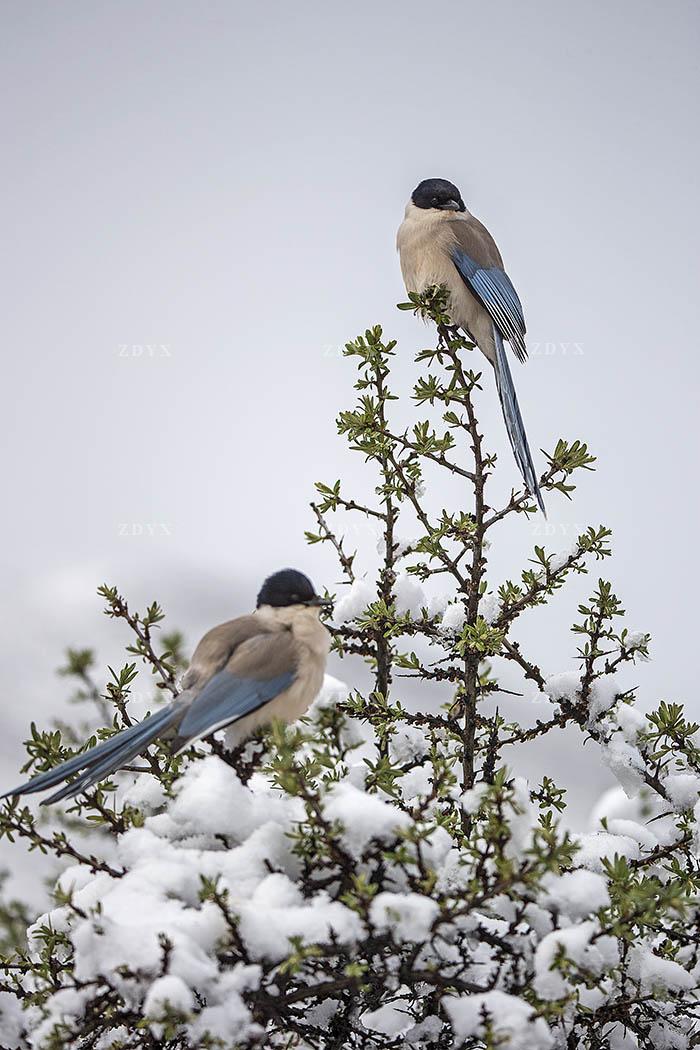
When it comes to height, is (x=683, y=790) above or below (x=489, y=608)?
below

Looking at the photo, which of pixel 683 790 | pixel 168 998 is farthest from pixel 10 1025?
pixel 683 790

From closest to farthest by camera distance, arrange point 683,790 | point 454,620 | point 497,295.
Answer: point 683,790
point 454,620
point 497,295

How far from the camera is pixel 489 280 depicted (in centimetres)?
456

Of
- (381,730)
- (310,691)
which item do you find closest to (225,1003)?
(310,691)

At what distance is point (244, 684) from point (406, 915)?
884 millimetres

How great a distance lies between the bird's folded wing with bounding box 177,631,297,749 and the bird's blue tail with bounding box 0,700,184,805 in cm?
6

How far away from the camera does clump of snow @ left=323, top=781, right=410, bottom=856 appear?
213 centimetres

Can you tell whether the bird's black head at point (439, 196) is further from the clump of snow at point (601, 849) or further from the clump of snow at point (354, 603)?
the clump of snow at point (601, 849)

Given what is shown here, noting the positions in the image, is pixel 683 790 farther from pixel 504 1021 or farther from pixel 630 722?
pixel 504 1021

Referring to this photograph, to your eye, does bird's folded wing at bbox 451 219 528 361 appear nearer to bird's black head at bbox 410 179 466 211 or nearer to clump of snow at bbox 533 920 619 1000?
bird's black head at bbox 410 179 466 211

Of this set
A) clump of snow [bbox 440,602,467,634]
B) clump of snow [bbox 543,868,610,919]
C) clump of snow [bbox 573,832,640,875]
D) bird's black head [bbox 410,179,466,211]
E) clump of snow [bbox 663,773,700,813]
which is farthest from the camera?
bird's black head [bbox 410,179,466,211]

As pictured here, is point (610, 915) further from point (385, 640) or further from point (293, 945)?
point (385, 640)

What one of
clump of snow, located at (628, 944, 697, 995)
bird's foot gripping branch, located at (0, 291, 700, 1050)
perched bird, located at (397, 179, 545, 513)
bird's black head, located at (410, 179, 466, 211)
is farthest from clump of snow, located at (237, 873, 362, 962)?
bird's black head, located at (410, 179, 466, 211)

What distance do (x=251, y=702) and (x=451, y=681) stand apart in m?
1.01
